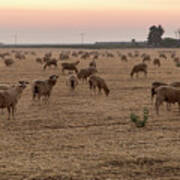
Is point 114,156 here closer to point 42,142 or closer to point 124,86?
point 42,142

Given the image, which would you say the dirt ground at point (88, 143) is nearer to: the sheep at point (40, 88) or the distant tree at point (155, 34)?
the sheep at point (40, 88)

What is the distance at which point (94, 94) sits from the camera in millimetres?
22734

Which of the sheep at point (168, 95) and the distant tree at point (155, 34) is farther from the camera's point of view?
the distant tree at point (155, 34)

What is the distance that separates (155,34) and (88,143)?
15258cm

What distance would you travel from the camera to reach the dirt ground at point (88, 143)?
30.3ft

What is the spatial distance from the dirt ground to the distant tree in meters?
143

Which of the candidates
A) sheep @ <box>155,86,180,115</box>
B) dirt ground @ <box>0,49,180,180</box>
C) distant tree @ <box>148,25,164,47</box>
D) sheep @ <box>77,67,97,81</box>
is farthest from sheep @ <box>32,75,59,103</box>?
distant tree @ <box>148,25,164,47</box>

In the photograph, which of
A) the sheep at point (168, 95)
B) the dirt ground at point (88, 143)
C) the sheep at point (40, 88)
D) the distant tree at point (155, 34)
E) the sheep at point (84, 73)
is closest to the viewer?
the dirt ground at point (88, 143)

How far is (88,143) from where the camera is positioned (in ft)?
38.2

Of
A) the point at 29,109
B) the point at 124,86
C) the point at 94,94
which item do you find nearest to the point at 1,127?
the point at 29,109

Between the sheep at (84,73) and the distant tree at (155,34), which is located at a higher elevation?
the distant tree at (155,34)

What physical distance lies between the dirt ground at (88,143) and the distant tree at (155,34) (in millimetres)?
143267

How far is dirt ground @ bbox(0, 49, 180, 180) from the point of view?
30.3 feet

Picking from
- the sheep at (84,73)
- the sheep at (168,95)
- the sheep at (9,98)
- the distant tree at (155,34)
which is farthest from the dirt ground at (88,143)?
the distant tree at (155,34)
